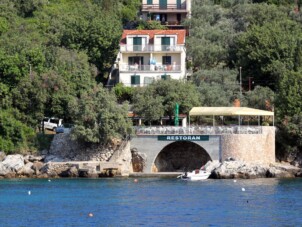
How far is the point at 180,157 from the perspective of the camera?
303 ft

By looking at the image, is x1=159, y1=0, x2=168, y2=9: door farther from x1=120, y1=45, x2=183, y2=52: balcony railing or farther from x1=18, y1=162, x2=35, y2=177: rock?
x1=18, y1=162, x2=35, y2=177: rock

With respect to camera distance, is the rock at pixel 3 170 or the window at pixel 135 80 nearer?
the rock at pixel 3 170

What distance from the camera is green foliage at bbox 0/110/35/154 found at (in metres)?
89.8

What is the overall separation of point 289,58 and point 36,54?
23.4 metres

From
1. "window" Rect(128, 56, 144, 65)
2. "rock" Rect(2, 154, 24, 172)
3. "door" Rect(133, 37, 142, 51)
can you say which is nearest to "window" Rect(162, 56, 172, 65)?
"window" Rect(128, 56, 144, 65)

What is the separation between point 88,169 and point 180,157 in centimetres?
969

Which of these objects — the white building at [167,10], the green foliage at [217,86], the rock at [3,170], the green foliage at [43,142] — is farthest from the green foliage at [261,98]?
the rock at [3,170]

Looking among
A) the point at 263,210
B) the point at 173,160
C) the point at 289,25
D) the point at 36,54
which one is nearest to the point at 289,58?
the point at 289,25

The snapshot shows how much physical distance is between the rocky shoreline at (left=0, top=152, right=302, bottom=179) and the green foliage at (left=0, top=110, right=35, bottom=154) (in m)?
0.96

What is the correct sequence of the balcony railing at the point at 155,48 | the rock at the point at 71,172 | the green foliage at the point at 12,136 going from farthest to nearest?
1. the balcony railing at the point at 155,48
2. the green foliage at the point at 12,136
3. the rock at the point at 71,172

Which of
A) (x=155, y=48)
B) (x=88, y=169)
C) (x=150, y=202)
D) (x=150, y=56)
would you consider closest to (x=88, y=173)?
(x=88, y=169)

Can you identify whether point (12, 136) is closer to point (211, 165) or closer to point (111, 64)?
point (211, 165)

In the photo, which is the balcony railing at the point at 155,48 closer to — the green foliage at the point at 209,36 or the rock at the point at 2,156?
the green foliage at the point at 209,36

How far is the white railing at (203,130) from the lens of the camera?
287ft
